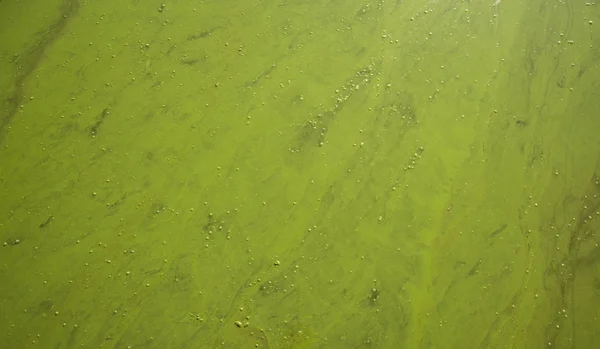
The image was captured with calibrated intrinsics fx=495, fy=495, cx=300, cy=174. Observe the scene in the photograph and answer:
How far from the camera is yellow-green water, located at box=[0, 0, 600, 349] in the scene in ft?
4.87

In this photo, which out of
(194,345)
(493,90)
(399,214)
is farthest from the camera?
(493,90)

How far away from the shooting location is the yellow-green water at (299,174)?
4.87ft

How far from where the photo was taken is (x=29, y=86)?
165cm

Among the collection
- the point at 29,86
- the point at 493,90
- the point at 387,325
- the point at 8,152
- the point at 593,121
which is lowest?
the point at 387,325

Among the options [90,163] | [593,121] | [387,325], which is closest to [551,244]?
[593,121]

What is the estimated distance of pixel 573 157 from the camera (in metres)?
1.62

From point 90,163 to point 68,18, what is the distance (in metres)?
0.54

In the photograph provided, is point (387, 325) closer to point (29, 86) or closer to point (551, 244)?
point (551, 244)

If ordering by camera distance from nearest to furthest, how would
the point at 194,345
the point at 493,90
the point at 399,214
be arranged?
the point at 194,345
the point at 399,214
the point at 493,90

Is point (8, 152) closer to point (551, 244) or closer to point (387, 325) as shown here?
point (387, 325)

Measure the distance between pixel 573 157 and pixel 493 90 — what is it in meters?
0.34

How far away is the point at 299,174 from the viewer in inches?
63.1

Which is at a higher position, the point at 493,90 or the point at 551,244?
the point at 493,90

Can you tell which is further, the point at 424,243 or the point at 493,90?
the point at 493,90
